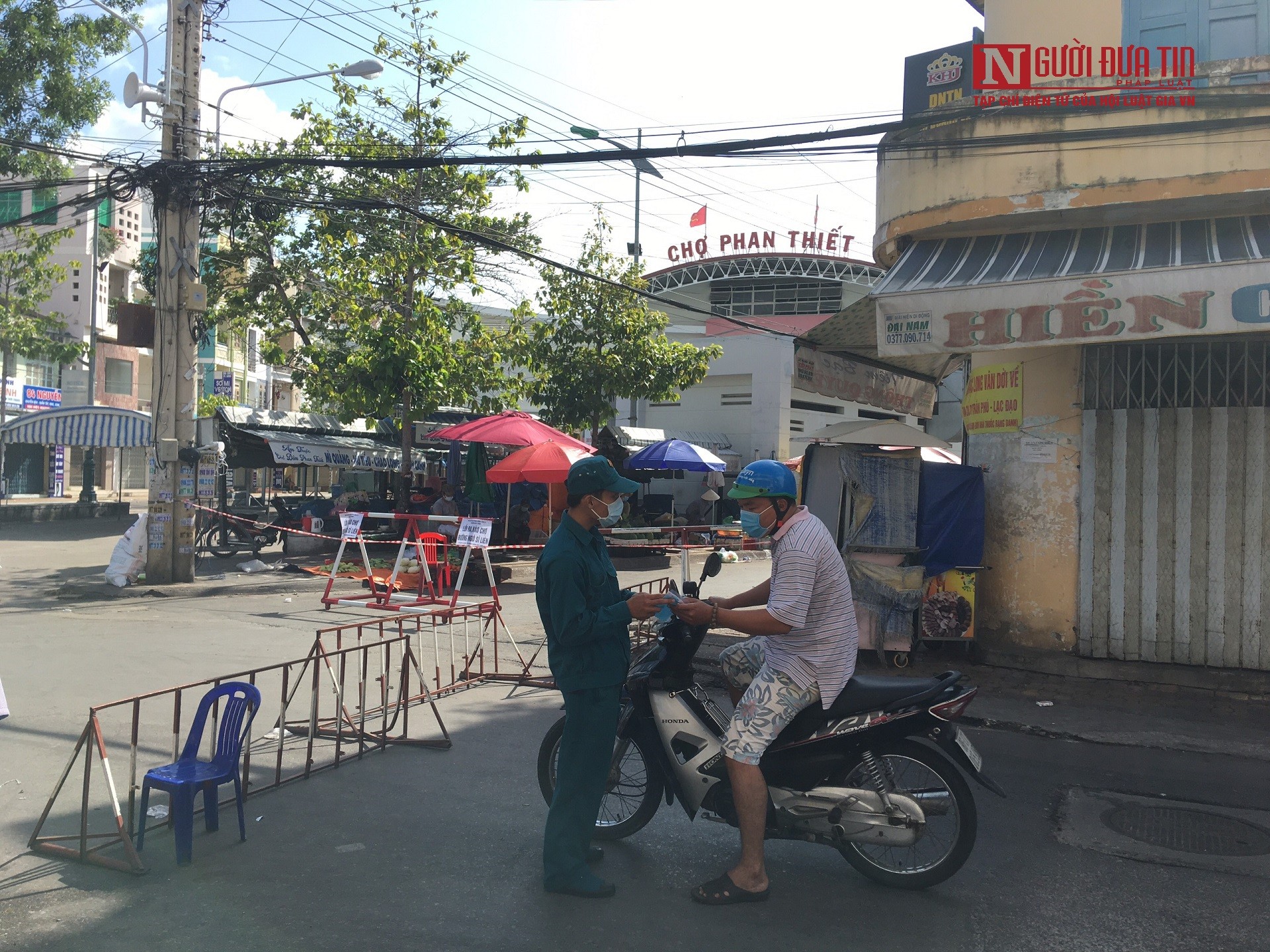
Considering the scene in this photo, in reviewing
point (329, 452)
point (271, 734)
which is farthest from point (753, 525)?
point (329, 452)

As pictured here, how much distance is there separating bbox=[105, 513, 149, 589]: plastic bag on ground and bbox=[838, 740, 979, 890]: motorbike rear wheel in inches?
513

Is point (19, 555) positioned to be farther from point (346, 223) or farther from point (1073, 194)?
point (1073, 194)

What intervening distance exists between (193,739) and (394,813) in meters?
1.15

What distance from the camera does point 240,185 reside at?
576 inches

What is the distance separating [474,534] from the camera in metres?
12.5

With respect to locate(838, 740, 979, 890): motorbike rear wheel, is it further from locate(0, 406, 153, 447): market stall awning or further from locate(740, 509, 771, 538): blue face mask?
locate(0, 406, 153, 447): market stall awning

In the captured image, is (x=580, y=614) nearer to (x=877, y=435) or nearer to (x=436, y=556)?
(x=877, y=435)

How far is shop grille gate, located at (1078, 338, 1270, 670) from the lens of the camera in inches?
339

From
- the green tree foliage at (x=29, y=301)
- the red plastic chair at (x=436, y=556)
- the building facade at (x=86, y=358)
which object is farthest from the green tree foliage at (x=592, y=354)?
the building facade at (x=86, y=358)

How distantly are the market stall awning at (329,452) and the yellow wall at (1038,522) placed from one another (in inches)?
573

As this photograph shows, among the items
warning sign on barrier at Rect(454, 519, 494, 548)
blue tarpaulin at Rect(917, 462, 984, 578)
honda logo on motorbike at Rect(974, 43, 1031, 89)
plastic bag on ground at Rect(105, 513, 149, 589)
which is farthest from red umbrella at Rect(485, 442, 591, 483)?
honda logo on motorbike at Rect(974, 43, 1031, 89)

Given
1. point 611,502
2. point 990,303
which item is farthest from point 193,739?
point 990,303

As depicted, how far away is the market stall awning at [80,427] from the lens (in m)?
23.6

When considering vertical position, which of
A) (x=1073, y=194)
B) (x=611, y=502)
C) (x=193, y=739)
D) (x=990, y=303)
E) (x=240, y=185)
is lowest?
(x=193, y=739)
